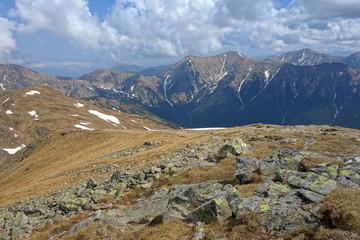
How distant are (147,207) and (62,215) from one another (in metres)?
9.95

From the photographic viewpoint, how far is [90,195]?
1035 inches

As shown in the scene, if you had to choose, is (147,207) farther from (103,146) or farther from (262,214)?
(103,146)

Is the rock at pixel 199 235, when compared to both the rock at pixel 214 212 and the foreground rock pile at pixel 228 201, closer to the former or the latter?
the foreground rock pile at pixel 228 201

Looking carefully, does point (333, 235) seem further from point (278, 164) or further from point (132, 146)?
point (132, 146)

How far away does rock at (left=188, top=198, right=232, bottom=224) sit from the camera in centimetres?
1416

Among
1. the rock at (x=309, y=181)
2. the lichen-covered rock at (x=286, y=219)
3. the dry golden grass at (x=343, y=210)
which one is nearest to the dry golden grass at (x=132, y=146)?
the rock at (x=309, y=181)

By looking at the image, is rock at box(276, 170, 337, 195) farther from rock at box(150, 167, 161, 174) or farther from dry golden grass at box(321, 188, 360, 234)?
rock at box(150, 167, 161, 174)

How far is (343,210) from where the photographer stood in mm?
11367

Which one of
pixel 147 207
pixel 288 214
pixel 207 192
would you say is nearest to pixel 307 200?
pixel 288 214

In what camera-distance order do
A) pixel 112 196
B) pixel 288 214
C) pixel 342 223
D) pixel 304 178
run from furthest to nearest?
1. pixel 112 196
2. pixel 304 178
3. pixel 288 214
4. pixel 342 223

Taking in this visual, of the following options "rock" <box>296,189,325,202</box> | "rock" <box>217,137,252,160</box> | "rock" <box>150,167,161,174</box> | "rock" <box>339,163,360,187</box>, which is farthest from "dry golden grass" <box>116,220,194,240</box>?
"rock" <box>217,137,252,160</box>

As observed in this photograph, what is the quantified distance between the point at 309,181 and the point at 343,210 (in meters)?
4.72

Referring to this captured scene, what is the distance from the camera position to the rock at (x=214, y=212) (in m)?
14.2

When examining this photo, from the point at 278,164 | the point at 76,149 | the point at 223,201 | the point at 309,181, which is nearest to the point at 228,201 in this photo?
the point at 223,201
